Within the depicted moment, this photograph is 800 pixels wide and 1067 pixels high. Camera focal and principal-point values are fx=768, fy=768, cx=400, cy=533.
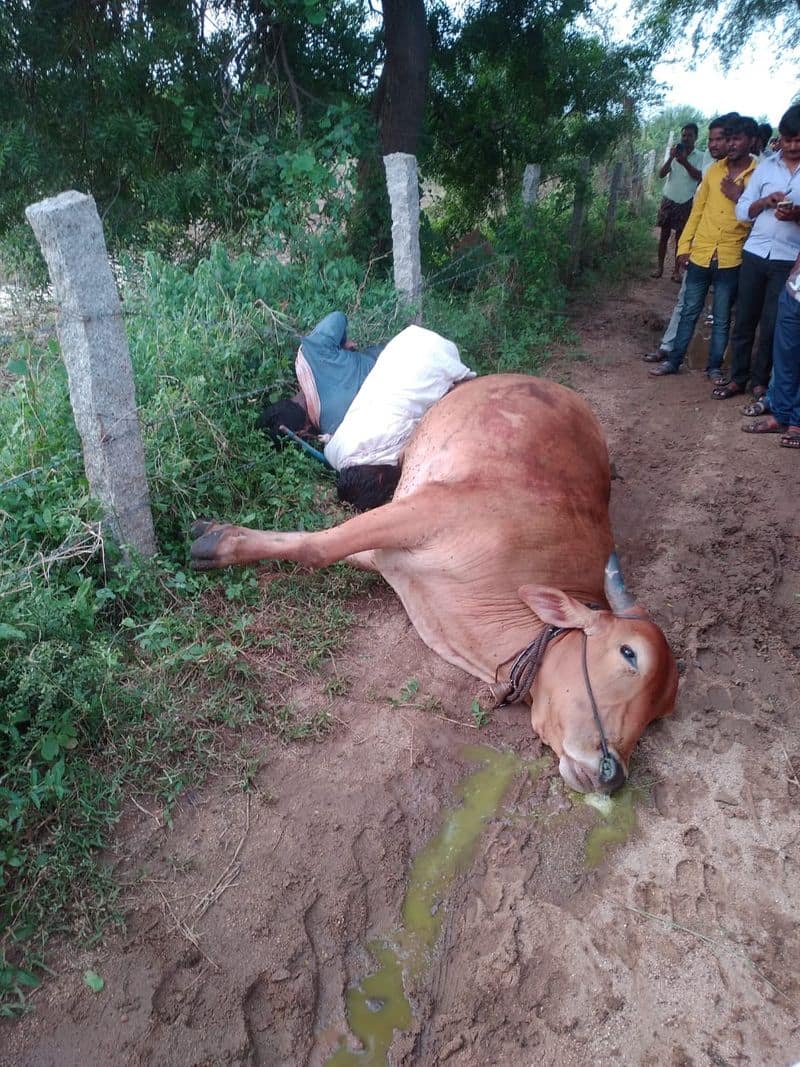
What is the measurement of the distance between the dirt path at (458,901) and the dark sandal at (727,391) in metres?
3.26

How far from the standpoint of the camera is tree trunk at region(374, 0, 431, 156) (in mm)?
7288

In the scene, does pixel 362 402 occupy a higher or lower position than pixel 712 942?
higher

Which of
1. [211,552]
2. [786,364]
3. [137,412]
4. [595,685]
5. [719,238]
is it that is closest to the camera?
[595,685]

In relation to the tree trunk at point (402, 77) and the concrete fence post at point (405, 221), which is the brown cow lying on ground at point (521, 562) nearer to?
the concrete fence post at point (405, 221)

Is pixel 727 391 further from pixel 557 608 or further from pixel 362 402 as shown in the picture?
pixel 557 608

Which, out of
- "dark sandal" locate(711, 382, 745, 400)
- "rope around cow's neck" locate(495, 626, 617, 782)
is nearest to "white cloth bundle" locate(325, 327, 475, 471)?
"rope around cow's neck" locate(495, 626, 617, 782)

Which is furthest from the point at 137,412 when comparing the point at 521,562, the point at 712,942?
the point at 712,942

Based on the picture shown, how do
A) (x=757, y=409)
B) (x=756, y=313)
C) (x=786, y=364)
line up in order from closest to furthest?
(x=786, y=364) → (x=757, y=409) → (x=756, y=313)

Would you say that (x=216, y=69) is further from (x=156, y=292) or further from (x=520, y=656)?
(x=520, y=656)

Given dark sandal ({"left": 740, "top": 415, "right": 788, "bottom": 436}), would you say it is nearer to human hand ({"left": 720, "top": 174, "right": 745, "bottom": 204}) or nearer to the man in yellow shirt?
the man in yellow shirt

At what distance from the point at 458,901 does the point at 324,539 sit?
5.28ft

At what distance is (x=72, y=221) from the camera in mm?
2637

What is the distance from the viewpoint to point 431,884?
2.55m

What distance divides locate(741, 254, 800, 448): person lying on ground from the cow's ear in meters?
3.24
